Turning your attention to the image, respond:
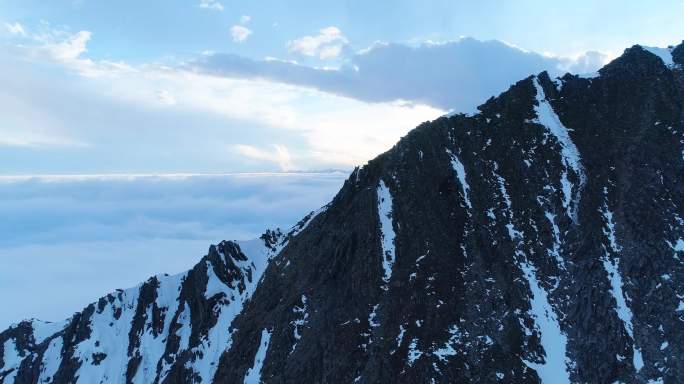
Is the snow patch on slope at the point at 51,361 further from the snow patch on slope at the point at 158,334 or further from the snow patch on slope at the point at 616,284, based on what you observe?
the snow patch on slope at the point at 616,284

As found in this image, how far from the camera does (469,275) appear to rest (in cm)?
8038

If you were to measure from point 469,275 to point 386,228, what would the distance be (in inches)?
664

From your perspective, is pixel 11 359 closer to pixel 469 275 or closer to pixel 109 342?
pixel 109 342

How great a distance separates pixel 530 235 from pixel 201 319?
68151mm

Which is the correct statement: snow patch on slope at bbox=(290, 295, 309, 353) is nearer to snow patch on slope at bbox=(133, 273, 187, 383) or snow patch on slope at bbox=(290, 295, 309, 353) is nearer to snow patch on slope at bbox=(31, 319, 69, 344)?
snow patch on slope at bbox=(133, 273, 187, 383)

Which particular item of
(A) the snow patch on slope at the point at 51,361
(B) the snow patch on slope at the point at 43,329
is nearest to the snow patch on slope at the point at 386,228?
(A) the snow patch on slope at the point at 51,361

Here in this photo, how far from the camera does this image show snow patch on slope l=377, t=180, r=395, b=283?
84312 mm

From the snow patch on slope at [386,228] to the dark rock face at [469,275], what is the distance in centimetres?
23

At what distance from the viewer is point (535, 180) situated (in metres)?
89.4

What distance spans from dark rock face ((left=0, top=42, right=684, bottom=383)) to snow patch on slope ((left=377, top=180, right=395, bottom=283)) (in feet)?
0.74

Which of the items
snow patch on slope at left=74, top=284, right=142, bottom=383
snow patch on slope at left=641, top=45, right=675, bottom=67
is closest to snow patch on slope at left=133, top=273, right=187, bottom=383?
snow patch on slope at left=74, top=284, right=142, bottom=383

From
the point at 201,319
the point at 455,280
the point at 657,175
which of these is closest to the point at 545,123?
the point at 657,175

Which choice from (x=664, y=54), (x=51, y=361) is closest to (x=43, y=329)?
(x=51, y=361)

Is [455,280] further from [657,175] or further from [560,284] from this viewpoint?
[657,175]
